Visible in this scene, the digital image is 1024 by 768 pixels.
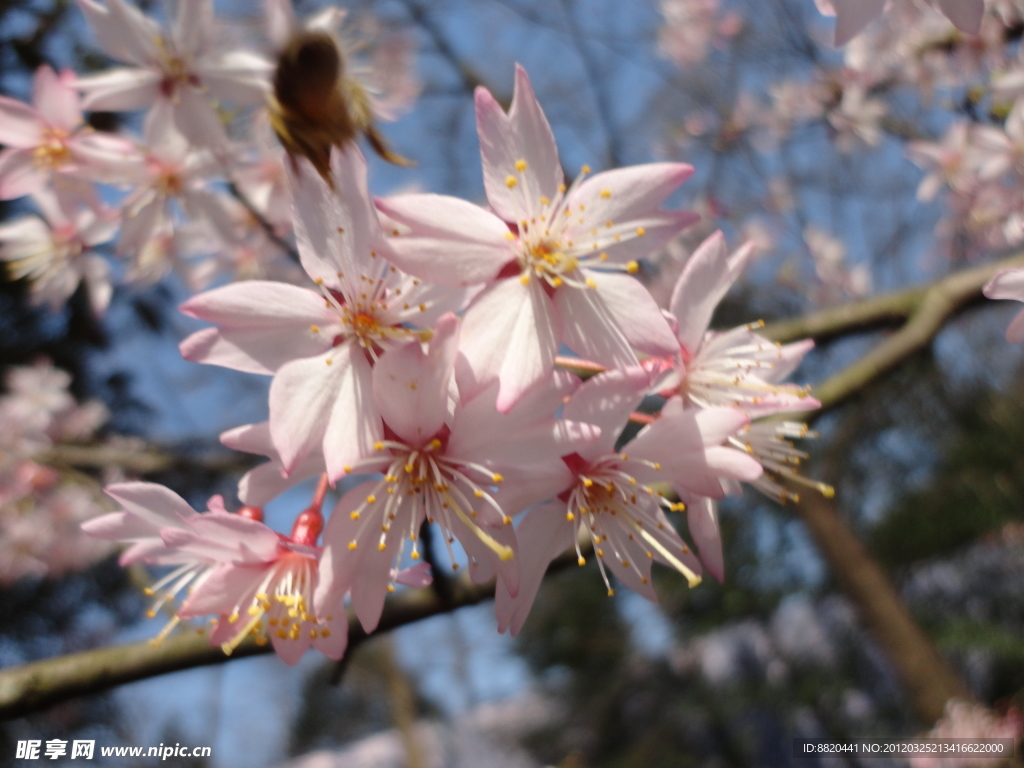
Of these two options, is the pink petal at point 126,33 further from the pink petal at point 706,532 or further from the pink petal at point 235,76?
the pink petal at point 706,532

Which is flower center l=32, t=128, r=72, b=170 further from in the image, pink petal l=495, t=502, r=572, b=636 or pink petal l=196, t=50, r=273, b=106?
pink petal l=495, t=502, r=572, b=636

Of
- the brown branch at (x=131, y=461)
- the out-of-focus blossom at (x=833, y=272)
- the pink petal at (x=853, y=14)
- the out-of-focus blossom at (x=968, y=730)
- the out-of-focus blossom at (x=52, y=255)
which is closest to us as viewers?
the pink petal at (x=853, y=14)

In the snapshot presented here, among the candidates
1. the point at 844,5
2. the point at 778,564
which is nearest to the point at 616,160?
the point at 844,5

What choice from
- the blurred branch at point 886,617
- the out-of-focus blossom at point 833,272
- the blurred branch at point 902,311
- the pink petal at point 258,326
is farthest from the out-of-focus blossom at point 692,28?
the pink petal at point 258,326

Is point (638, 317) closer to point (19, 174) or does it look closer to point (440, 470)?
point (440, 470)

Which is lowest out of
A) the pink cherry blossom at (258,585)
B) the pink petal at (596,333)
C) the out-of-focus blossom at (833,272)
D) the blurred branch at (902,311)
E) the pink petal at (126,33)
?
the out-of-focus blossom at (833,272)

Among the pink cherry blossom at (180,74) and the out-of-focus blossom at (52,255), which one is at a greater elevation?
the pink cherry blossom at (180,74)
